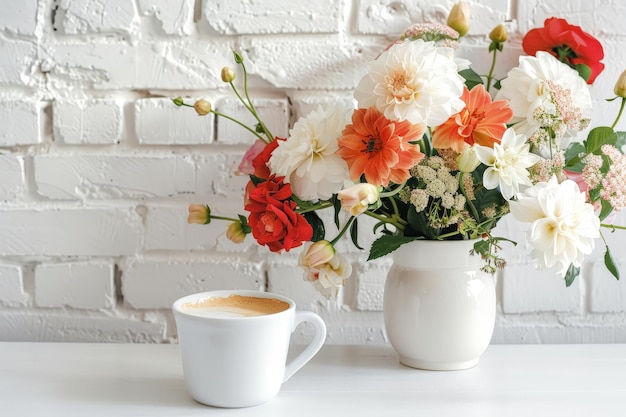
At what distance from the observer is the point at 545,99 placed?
2.52 feet

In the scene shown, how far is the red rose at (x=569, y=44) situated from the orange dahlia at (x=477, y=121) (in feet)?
0.77

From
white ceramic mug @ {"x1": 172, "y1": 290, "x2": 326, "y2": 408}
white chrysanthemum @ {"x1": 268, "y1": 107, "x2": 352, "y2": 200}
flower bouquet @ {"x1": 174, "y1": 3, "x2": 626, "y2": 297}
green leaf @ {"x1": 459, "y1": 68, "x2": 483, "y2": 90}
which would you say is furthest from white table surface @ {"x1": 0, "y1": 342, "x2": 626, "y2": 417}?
green leaf @ {"x1": 459, "y1": 68, "x2": 483, "y2": 90}

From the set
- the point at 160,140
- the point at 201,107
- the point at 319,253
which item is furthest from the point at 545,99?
the point at 160,140

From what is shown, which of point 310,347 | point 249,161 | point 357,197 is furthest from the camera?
point 249,161

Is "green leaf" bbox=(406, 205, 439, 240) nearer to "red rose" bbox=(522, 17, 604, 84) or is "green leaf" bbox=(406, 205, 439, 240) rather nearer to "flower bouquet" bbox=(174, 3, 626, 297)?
"flower bouquet" bbox=(174, 3, 626, 297)

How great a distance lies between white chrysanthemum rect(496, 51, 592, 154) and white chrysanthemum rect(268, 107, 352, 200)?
203mm

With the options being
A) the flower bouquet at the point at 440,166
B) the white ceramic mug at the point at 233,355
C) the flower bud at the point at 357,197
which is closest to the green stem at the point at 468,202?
the flower bouquet at the point at 440,166

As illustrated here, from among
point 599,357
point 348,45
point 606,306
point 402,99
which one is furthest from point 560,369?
point 348,45

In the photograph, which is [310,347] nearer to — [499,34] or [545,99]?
[545,99]

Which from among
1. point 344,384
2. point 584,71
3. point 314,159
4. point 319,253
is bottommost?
point 344,384

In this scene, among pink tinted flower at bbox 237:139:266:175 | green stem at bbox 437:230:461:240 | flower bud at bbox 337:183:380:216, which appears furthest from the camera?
pink tinted flower at bbox 237:139:266:175

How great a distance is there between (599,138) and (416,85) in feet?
0.84

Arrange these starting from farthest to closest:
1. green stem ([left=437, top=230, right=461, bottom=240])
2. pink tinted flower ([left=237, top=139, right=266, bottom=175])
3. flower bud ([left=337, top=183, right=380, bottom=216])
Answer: pink tinted flower ([left=237, top=139, right=266, bottom=175]), green stem ([left=437, top=230, right=461, bottom=240]), flower bud ([left=337, top=183, right=380, bottom=216])

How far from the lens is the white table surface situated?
28.7 inches
